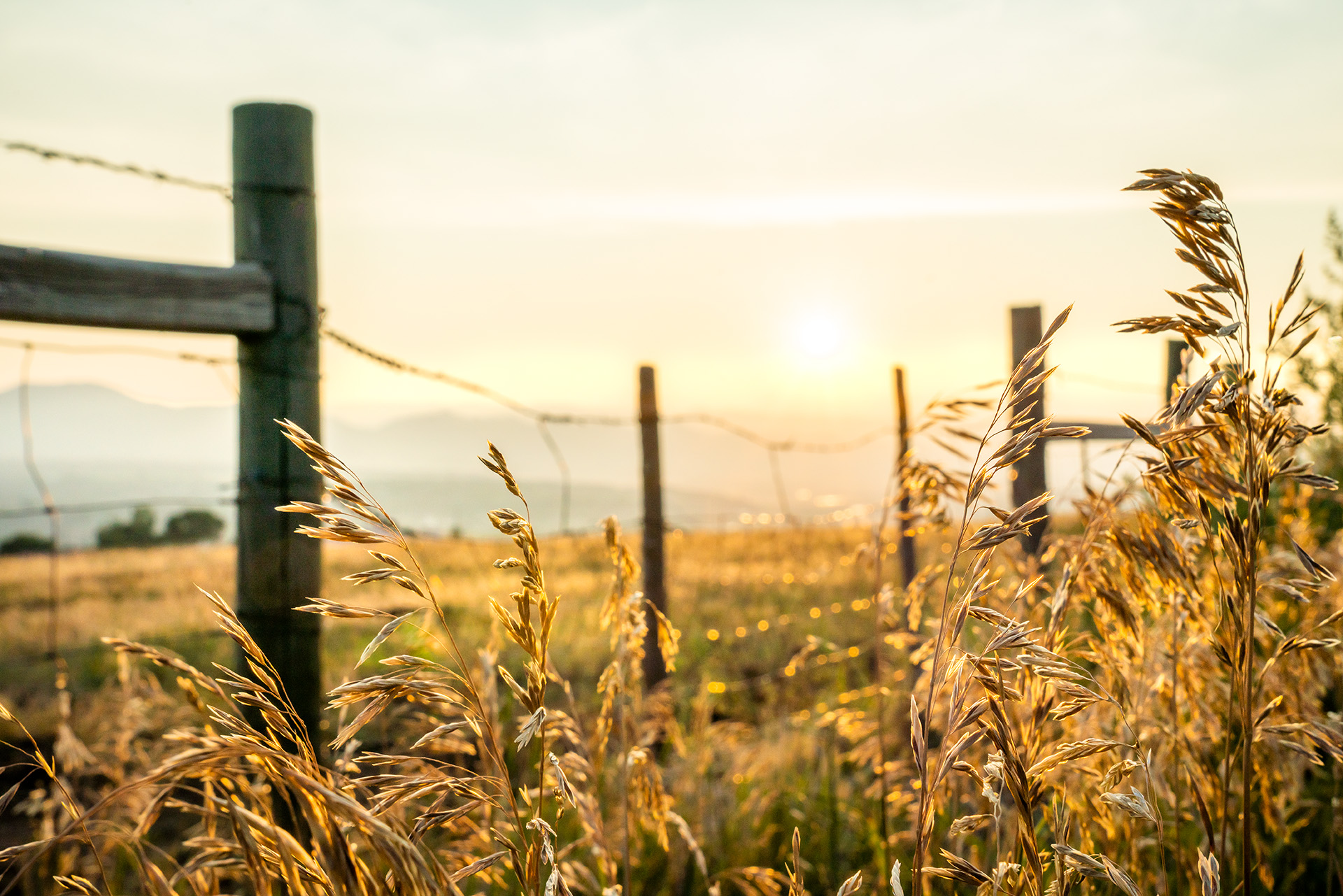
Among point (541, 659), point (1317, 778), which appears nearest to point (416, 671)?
point (541, 659)

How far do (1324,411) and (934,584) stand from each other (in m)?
6.84

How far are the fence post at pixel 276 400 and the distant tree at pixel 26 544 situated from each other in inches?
555

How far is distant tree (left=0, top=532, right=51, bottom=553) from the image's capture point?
1300 cm

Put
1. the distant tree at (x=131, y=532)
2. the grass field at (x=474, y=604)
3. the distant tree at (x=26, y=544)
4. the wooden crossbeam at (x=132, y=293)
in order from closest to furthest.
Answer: the wooden crossbeam at (x=132, y=293) < the grass field at (x=474, y=604) < the distant tree at (x=26, y=544) < the distant tree at (x=131, y=532)

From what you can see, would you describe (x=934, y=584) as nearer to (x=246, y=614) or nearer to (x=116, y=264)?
(x=246, y=614)

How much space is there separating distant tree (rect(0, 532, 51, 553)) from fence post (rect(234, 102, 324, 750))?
1408cm

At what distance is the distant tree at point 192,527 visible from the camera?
15.0 m

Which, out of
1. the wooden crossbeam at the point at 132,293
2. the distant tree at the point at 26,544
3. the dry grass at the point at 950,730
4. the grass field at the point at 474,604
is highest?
the wooden crossbeam at the point at 132,293

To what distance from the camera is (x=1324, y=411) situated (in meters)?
6.89

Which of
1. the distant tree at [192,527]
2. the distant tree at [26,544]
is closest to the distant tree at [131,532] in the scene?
the distant tree at [192,527]

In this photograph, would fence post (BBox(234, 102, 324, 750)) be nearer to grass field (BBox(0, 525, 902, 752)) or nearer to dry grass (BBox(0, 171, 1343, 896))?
dry grass (BBox(0, 171, 1343, 896))

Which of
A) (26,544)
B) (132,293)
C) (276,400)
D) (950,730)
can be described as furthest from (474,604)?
(26,544)

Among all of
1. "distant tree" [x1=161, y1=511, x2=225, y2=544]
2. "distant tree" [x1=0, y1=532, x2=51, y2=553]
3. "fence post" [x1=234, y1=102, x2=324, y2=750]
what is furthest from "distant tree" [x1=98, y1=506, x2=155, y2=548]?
"fence post" [x1=234, y1=102, x2=324, y2=750]

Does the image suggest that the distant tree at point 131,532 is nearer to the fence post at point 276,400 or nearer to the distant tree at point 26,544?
the distant tree at point 26,544
